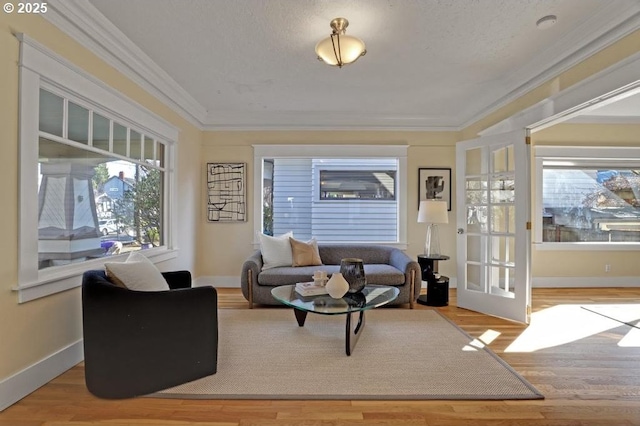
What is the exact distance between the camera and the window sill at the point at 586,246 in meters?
5.00

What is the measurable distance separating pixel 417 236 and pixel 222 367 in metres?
3.47

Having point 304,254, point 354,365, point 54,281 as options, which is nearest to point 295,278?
point 304,254

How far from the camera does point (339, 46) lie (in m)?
2.44

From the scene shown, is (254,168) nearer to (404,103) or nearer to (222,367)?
(404,103)

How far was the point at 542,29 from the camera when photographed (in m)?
2.54

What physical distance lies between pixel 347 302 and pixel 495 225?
2.14 metres

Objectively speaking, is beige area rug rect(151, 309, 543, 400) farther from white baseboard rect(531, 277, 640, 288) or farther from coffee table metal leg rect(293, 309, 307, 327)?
white baseboard rect(531, 277, 640, 288)

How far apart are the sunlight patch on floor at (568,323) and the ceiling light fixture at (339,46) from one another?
2717mm

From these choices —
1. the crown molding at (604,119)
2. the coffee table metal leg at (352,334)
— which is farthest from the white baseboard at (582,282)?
→ the coffee table metal leg at (352,334)

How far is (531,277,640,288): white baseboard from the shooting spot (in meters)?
4.96

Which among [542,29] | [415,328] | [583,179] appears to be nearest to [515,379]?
[415,328]

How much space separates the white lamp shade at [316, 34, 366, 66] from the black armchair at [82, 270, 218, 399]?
1987 mm

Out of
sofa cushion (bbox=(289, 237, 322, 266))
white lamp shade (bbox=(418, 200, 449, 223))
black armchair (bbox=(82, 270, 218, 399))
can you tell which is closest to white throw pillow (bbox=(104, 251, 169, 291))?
black armchair (bbox=(82, 270, 218, 399))

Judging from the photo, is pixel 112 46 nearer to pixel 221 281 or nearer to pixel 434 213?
pixel 221 281
